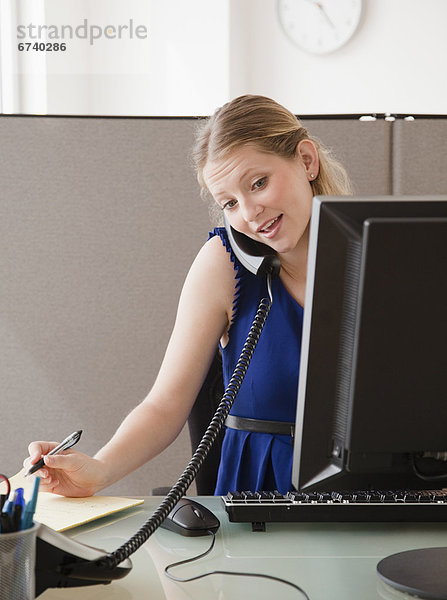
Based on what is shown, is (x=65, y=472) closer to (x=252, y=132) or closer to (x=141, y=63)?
(x=252, y=132)

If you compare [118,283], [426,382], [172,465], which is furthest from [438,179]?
[426,382]

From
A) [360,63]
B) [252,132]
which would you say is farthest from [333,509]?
[360,63]

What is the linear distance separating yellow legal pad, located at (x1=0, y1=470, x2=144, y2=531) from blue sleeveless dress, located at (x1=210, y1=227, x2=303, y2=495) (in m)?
0.37

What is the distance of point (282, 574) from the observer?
31.8 inches

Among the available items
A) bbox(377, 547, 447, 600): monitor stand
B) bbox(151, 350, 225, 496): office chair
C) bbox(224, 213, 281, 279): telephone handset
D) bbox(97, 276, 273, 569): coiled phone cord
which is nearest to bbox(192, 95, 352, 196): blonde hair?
bbox(224, 213, 281, 279): telephone handset

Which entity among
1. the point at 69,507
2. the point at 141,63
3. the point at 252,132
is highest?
the point at 141,63

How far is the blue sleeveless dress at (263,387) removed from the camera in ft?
4.53

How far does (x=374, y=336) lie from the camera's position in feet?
2.34

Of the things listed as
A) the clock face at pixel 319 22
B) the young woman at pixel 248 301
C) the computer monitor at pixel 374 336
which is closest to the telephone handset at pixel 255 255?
the young woman at pixel 248 301

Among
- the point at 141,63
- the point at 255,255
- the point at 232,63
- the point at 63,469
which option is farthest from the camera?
the point at 232,63

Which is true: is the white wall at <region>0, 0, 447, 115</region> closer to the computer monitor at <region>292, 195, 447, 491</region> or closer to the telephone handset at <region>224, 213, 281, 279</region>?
the telephone handset at <region>224, 213, 281, 279</region>

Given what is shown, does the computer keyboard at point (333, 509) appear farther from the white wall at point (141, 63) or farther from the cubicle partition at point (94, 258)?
the white wall at point (141, 63)

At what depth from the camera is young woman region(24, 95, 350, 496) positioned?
133 centimetres

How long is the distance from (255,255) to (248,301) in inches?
4.7
